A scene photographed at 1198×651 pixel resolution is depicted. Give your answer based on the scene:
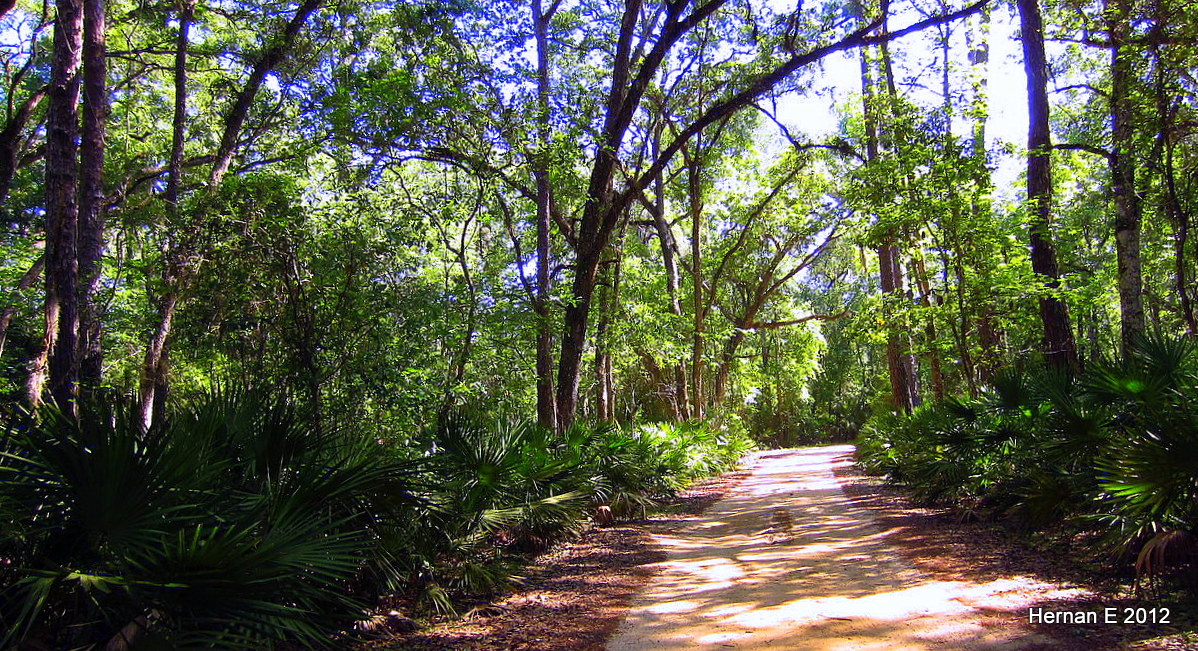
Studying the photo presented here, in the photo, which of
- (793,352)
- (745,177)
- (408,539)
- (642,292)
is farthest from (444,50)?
(793,352)

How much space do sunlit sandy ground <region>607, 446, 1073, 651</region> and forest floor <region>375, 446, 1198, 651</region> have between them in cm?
1

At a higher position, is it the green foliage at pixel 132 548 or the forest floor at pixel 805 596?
the green foliage at pixel 132 548

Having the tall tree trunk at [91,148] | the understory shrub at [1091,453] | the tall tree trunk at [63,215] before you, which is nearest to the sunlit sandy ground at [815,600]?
the understory shrub at [1091,453]

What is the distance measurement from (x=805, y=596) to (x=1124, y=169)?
9.12 m

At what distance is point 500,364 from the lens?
527 inches

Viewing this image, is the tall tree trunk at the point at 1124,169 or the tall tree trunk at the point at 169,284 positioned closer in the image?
the tall tree trunk at the point at 169,284

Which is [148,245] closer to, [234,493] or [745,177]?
[234,493]

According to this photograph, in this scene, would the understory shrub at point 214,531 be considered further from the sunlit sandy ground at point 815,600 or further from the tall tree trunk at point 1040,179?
the tall tree trunk at point 1040,179

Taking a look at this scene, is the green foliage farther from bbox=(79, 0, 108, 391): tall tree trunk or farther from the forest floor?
bbox=(79, 0, 108, 391): tall tree trunk

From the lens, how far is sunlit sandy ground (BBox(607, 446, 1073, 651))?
4359 millimetres

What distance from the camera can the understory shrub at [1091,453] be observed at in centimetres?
437

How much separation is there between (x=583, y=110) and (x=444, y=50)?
252 centimetres

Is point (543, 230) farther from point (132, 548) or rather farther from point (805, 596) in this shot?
point (132, 548)

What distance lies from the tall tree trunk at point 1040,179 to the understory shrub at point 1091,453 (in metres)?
1.92
